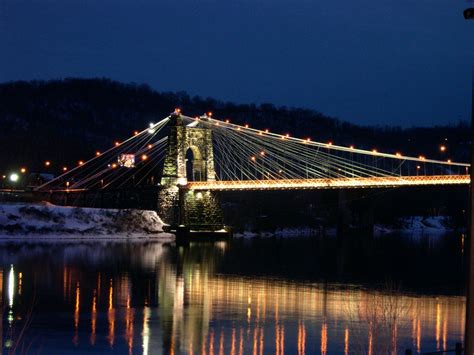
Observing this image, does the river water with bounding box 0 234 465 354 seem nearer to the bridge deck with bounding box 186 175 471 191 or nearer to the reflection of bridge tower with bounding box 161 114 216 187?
the bridge deck with bounding box 186 175 471 191

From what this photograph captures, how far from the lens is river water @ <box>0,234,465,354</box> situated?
60.9 ft

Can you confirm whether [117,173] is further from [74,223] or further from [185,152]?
[74,223]

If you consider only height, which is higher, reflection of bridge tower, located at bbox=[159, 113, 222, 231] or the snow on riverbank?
reflection of bridge tower, located at bbox=[159, 113, 222, 231]

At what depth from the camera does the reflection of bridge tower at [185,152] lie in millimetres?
72625

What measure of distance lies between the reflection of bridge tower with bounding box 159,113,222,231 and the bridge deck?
112 cm

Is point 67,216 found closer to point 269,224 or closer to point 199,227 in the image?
point 199,227

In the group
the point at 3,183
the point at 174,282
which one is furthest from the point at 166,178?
the point at 174,282

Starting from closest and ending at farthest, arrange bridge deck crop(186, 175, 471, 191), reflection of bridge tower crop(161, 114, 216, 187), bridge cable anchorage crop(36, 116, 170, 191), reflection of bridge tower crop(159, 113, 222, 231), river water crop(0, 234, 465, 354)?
1. river water crop(0, 234, 465, 354)
2. bridge deck crop(186, 175, 471, 191)
3. reflection of bridge tower crop(159, 113, 222, 231)
4. reflection of bridge tower crop(161, 114, 216, 187)
5. bridge cable anchorage crop(36, 116, 170, 191)

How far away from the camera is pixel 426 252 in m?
57.1

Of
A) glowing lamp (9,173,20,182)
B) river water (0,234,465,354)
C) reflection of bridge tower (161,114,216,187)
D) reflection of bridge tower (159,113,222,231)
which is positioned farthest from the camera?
glowing lamp (9,173,20,182)

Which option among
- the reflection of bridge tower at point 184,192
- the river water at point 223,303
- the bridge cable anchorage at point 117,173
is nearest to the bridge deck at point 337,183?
the reflection of bridge tower at point 184,192

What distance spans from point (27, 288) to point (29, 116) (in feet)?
399

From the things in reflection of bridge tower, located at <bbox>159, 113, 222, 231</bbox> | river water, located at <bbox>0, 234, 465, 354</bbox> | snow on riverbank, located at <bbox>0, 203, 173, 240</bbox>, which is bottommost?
river water, located at <bbox>0, 234, 465, 354</bbox>

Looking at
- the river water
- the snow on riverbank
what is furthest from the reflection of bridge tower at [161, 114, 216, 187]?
the river water
